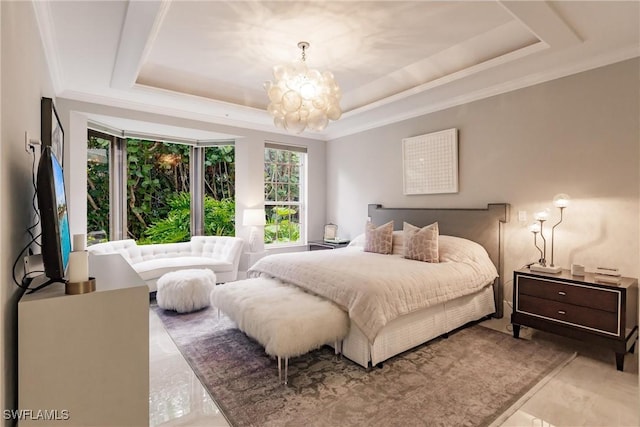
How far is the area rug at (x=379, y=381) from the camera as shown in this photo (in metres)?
1.90

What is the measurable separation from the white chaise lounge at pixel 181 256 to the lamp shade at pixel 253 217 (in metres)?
0.29

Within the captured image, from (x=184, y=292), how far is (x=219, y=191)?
9.62 feet

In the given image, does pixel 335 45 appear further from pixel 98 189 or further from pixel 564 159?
pixel 98 189

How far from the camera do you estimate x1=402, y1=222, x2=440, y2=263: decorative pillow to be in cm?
332

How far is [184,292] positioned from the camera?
3609 mm

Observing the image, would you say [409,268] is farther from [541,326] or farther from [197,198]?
[197,198]

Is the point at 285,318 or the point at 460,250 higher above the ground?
the point at 460,250

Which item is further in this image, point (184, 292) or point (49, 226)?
point (184, 292)

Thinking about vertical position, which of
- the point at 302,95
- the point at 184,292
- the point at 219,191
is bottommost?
the point at 184,292

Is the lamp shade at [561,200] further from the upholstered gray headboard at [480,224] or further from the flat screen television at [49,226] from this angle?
the flat screen television at [49,226]

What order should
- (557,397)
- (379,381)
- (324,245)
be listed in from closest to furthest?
(557,397) → (379,381) → (324,245)

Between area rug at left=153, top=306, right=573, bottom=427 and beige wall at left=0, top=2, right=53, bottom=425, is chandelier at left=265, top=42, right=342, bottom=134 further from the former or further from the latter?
area rug at left=153, top=306, right=573, bottom=427

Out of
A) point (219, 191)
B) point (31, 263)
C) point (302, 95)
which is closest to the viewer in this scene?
point (31, 263)

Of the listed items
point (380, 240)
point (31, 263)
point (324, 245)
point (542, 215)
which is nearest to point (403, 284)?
point (380, 240)
